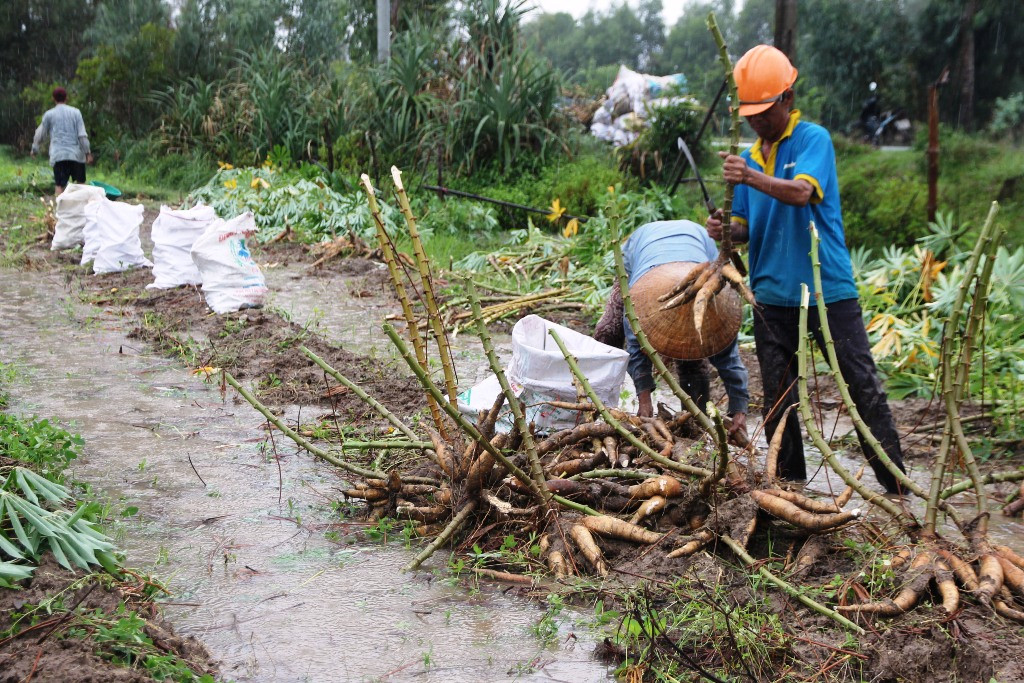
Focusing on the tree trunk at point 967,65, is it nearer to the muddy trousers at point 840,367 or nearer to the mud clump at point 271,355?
the mud clump at point 271,355

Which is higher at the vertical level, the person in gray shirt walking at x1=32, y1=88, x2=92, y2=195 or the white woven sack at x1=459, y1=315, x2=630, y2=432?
the person in gray shirt walking at x1=32, y1=88, x2=92, y2=195

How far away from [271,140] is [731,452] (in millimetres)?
13453

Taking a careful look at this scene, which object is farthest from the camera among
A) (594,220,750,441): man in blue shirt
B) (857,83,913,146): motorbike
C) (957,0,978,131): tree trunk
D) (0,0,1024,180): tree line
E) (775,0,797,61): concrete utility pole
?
(857,83,913,146): motorbike

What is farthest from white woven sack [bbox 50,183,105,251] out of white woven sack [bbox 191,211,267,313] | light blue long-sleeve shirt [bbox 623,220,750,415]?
light blue long-sleeve shirt [bbox 623,220,750,415]

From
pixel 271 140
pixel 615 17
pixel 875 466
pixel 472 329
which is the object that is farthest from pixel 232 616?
pixel 615 17

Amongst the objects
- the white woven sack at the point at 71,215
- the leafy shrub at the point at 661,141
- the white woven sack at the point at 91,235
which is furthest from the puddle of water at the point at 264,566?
the leafy shrub at the point at 661,141

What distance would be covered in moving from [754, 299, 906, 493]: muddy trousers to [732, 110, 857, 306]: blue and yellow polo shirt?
0.10m

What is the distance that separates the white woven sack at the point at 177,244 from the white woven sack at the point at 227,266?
0.81 meters

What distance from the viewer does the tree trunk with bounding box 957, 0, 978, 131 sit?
869 inches

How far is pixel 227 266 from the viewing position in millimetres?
7168

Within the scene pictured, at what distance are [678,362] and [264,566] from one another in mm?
2171

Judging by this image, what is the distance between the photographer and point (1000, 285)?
5.45 meters

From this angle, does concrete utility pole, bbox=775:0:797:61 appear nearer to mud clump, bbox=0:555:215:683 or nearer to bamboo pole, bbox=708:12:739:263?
bamboo pole, bbox=708:12:739:263

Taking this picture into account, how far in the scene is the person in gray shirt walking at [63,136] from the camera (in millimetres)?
12406
